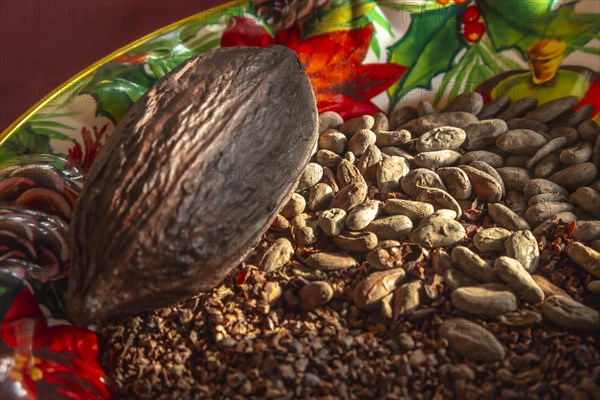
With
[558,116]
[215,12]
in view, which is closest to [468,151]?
[558,116]

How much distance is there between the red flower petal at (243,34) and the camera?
37.9 inches

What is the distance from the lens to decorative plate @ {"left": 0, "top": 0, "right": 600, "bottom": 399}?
2.64ft

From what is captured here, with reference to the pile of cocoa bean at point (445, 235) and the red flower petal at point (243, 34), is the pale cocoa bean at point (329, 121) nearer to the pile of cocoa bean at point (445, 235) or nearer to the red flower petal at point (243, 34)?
the pile of cocoa bean at point (445, 235)

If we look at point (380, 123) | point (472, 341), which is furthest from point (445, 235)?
point (380, 123)

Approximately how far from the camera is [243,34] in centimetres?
97

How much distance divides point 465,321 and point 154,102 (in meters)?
0.45

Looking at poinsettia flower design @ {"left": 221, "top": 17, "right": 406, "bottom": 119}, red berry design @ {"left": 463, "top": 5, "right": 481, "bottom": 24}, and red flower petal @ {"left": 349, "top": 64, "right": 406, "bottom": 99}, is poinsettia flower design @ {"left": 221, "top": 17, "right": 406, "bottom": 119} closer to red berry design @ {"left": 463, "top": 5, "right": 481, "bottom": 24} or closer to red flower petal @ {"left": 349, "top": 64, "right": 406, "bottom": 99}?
red flower petal @ {"left": 349, "top": 64, "right": 406, "bottom": 99}

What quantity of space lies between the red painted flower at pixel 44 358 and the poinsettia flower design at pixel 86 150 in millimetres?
199

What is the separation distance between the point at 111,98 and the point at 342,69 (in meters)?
0.36

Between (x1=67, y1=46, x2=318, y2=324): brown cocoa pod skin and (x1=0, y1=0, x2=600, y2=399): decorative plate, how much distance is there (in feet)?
0.37

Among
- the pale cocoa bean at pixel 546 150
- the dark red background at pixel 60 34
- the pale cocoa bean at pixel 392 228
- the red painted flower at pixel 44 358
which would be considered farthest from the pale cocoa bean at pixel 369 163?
the dark red background at pixel 60 34

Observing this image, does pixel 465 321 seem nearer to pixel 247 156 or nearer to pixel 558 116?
pixel 247 156

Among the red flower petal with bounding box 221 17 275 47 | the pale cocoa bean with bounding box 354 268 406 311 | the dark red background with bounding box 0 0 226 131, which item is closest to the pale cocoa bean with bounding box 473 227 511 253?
the pale cocoa bean with bounding box 354 268 406 311

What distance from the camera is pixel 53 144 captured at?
2.79 feet
